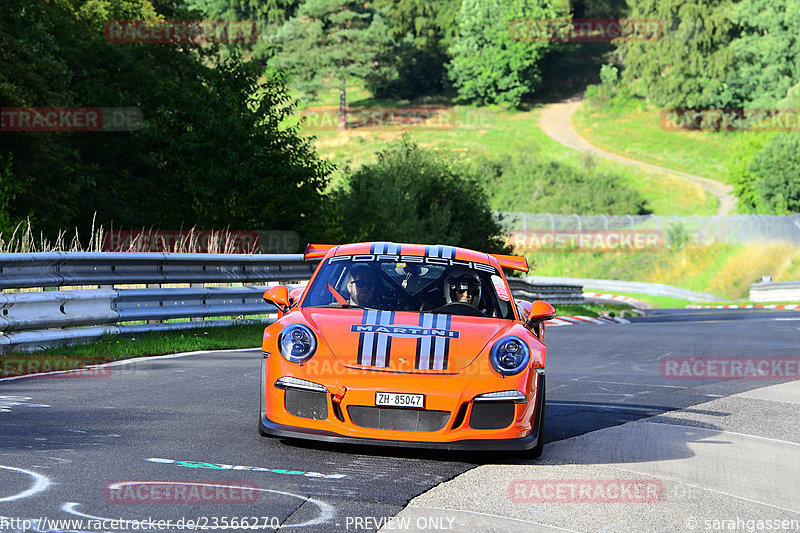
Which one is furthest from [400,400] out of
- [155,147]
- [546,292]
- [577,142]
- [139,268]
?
[577,142]

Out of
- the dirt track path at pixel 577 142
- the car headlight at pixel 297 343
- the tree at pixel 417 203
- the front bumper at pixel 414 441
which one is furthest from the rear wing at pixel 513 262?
the dirt track path at pixel 577 142

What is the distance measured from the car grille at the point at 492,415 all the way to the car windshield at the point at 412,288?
41.8 inches

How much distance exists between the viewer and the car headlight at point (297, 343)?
7.07 m

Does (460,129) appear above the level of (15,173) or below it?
above

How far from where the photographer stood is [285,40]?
355 ft

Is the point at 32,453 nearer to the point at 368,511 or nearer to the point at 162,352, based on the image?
the point at 368,511

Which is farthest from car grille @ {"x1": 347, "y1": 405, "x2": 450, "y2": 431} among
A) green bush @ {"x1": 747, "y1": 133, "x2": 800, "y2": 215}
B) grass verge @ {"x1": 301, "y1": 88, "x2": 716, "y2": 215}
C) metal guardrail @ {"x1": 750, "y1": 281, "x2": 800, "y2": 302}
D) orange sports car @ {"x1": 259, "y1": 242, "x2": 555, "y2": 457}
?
green bush @ {"x1": 747, "y1": 133, "x2": 800, "y2": 215}

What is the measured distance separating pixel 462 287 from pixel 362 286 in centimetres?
74

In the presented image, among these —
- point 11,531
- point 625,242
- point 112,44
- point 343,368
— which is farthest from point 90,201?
point 625,242

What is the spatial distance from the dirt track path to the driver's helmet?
73.4m

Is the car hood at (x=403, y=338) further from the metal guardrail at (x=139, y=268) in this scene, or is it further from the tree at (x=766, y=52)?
the tree at (x=766, y=52)

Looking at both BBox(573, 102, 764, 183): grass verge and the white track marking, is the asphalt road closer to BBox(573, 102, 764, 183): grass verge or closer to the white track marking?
the white track marking

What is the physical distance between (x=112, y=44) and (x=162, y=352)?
1838cm

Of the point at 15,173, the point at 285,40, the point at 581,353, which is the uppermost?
the point at 285,40
